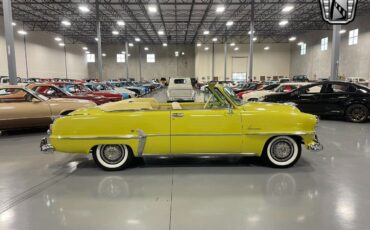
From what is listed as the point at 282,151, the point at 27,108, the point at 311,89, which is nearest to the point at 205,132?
the point at 282,151

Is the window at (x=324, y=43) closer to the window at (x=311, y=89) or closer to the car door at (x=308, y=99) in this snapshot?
the window at (x=311, y=89)

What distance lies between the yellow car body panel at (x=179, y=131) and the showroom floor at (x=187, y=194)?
0.47 meters

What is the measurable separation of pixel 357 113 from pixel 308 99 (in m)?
1.79

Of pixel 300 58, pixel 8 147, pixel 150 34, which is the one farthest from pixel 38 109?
pixel 300 58

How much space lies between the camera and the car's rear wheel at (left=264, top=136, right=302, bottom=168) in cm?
498

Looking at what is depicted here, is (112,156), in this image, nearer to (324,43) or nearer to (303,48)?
(324,43)

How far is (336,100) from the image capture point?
33.0 feet

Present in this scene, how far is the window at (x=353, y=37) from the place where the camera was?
2683 cm

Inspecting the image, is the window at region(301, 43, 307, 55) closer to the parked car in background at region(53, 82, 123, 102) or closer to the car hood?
the parked car in background at region(53, 82, 123, 102)

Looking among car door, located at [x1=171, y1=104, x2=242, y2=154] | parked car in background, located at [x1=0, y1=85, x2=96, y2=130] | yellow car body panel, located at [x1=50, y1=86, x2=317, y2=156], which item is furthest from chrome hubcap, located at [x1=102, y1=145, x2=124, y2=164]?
parked car in background, located at [x1=0, y1=85, x2=96, y2=130]

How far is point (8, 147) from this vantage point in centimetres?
684

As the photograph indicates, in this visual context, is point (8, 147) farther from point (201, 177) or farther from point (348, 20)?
point (348, 20)

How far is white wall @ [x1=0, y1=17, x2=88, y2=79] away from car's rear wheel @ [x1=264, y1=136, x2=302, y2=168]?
28.2 m

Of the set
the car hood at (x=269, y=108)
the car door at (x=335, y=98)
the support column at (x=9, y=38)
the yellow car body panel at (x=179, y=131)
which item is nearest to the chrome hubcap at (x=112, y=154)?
the yellow car body panel at (x=179, y=131)
